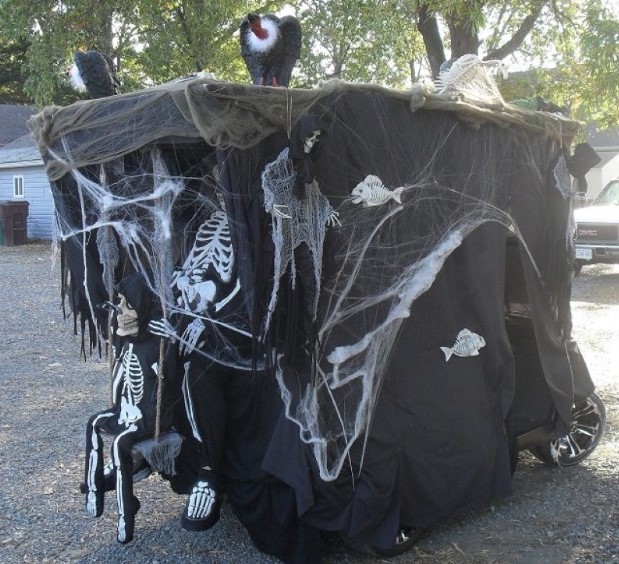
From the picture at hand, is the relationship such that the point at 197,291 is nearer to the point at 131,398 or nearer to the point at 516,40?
the point at 131,398

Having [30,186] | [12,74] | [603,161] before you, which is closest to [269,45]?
[30,186]

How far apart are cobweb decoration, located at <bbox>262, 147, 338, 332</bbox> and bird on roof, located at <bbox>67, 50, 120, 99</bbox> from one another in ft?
4.51

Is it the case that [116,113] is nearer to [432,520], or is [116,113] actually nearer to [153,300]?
[153,300]

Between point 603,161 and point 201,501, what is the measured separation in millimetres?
29715

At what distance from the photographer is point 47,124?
3.57 metres

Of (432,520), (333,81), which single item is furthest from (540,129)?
(432,520)

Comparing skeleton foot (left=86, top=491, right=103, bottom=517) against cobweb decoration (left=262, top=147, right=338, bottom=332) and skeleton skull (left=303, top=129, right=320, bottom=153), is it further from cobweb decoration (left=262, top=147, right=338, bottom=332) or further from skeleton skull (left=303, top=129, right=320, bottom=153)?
skeleton skull (left=303, top=129, right=320, bottom=153)

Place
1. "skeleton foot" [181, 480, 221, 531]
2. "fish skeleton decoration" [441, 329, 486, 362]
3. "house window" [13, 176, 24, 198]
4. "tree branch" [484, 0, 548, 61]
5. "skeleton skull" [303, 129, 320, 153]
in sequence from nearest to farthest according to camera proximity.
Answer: "skeleton skull" [303, 129, 320, 153] → "skeleton foot" [181, 480, 221, 531] → "fish skeleton decoration" [441, 329, 486, 362] → "tree branch" [484, 0, 548, 61] → "house window" [13, 176, 24, 198]

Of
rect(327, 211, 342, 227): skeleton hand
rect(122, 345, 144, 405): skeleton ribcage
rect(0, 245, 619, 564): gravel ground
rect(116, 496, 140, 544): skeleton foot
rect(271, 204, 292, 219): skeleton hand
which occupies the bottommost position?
rect(0, 245, 619, 564): gravel ground

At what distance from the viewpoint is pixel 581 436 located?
4633 millimetres

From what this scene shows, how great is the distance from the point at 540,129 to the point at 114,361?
249 cm

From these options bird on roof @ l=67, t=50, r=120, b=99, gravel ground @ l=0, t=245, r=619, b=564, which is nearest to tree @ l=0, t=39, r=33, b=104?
gravel ground @ l=0, t=245, r=619, b=564

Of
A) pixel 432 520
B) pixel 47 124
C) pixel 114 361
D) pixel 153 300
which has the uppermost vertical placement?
pixel 47 124

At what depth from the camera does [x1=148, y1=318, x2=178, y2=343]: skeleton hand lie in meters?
3.41
